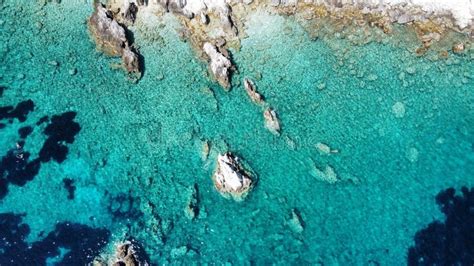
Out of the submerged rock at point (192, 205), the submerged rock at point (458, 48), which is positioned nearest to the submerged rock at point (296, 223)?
the submerged rock at point (192, 205)

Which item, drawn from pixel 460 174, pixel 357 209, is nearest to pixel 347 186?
pixel 357 209

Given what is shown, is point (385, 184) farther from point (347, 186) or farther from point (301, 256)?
point (301, 256)

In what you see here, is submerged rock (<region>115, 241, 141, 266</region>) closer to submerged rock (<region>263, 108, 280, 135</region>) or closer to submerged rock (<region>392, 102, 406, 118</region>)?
submerged rock (<region>263, 108, 280, 135</region>)

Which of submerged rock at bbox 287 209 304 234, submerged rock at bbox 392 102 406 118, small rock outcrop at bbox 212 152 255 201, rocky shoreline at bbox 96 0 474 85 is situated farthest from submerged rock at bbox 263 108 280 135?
submerged rock at bbox 392 102 406 118

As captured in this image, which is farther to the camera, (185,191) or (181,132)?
(181,132)

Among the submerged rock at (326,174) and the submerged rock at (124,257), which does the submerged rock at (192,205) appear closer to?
the submerged rock at (124,257)

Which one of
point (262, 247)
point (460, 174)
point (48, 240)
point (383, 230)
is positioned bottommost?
point (48, 240)
